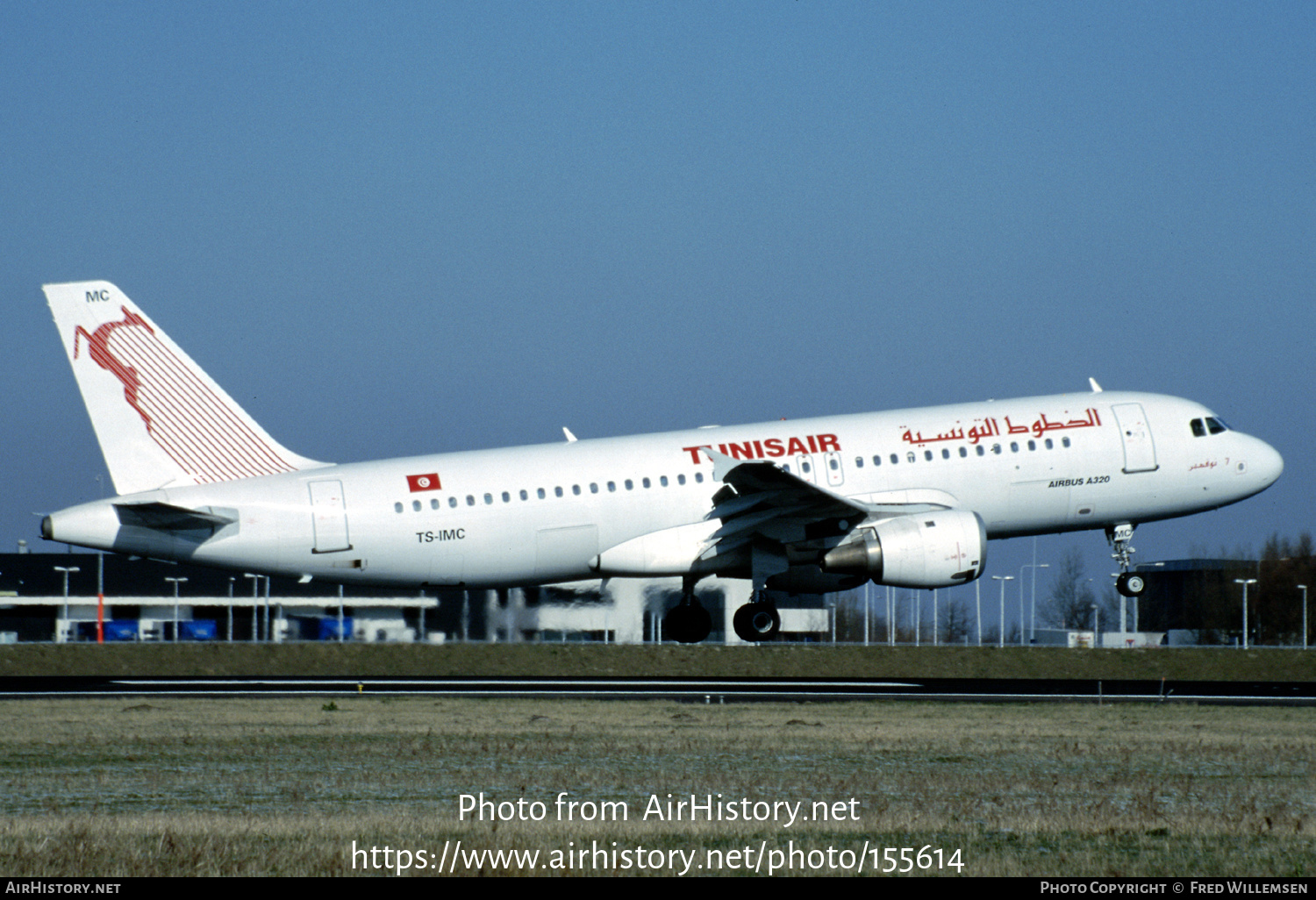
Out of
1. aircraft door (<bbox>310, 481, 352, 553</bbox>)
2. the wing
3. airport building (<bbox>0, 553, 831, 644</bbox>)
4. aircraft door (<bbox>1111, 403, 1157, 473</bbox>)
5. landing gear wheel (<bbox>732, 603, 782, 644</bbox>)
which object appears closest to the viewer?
the wing

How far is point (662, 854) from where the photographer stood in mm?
16047

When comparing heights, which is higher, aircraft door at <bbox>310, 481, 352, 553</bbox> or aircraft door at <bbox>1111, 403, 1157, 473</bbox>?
aircraft door at <bbox>1111, 403, 1157, 473</bbox>

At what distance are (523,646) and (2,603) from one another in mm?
44785

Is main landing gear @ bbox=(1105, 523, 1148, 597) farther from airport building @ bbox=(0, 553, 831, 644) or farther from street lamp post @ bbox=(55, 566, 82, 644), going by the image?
street lamp post @ bbox=(55, 566, 82, 644)

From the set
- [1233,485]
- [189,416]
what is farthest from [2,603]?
[1233,485]

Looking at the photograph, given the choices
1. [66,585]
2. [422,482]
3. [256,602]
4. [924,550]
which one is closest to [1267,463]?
[924,550]

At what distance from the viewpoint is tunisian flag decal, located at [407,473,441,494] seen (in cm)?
3484

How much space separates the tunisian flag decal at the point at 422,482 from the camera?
34844 millimetres

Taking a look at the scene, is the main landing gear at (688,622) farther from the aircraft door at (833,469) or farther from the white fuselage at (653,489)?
the aircraft door at (833,469)

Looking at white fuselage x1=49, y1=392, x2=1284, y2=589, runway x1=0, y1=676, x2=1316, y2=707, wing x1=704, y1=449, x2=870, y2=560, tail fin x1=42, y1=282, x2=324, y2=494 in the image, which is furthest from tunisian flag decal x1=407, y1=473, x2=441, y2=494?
runway x1=0, y1=676, x2=1316, y2=707

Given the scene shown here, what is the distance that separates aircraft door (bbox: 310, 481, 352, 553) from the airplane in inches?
1.5

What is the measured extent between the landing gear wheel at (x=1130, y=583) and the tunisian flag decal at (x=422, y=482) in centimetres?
1680

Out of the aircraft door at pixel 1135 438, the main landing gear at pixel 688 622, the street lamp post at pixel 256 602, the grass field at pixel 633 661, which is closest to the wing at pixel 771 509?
the main landing gear at pixel 688 622
